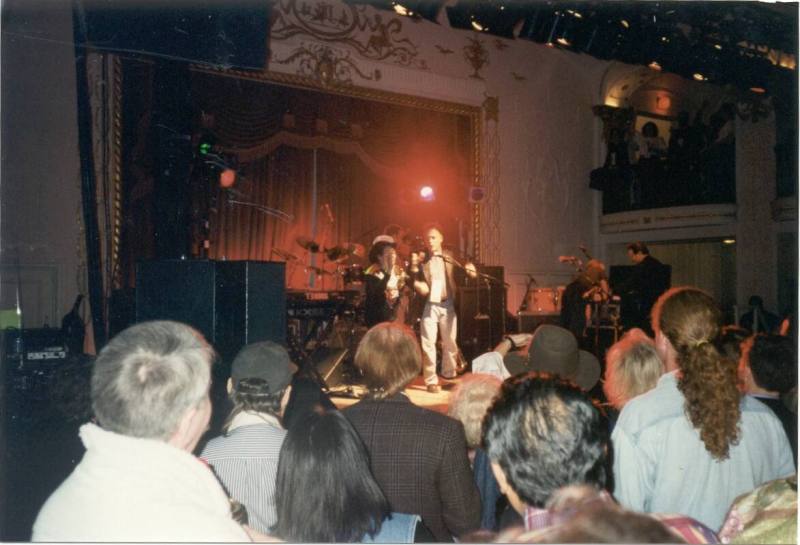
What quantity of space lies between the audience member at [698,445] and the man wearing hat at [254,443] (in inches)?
41.2

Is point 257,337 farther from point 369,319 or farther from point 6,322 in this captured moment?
point 369,319

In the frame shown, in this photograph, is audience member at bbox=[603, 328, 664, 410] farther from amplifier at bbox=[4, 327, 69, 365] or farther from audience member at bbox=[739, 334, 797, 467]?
amplifier at bbox=[4, 327, 69, 365]

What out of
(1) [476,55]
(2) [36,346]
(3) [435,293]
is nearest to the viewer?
(2) [36,346]

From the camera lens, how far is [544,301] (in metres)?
10.2

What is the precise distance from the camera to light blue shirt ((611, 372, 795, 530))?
73.3 inches

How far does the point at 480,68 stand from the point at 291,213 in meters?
4.02

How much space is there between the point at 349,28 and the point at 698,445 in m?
8.52

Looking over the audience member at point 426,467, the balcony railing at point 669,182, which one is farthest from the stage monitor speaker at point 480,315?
the audience member at point 426,467

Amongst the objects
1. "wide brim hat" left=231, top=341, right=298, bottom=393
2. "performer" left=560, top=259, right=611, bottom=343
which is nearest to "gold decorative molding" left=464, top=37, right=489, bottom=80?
"performer" left=560, top=259, right=611, bottom=343

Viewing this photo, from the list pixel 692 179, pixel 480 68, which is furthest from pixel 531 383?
pixel 692 179

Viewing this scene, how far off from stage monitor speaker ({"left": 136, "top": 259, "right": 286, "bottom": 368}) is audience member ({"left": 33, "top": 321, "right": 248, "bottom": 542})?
111 cm

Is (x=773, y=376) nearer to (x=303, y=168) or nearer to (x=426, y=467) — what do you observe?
(x=426, y=467)

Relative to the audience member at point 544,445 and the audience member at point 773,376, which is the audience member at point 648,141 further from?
the audience member at point 544,445

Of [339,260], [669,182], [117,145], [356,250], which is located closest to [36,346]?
[117,145]
